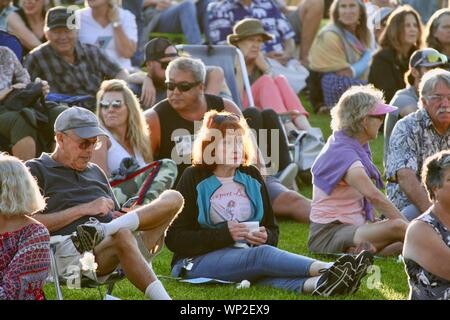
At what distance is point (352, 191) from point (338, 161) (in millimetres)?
303

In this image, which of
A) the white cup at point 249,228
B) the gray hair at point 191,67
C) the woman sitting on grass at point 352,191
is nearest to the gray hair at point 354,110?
the woman sitting on grass at point 352,191

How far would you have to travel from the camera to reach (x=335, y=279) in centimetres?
780

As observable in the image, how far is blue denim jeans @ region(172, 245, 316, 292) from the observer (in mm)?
8008

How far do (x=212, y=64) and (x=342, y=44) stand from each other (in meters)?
2.90

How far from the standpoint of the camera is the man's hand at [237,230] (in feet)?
27.1

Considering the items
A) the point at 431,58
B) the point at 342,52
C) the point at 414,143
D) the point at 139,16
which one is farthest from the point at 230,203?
the point at 139,16

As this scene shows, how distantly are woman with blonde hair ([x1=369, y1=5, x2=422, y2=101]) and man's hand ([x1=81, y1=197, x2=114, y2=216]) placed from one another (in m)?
6.48

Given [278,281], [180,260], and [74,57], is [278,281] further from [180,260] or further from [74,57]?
[74,57]

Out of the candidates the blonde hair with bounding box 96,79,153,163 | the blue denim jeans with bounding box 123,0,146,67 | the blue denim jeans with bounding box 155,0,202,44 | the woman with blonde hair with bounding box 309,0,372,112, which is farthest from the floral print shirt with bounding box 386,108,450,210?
the blue denim jeans with bounding box 155,0,202,44

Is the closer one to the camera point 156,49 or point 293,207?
point 293,207

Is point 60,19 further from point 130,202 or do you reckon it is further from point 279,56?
point 279,56

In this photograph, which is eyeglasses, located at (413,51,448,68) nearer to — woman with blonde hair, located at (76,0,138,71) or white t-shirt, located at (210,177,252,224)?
white t-shirt, located at (210,177,252,224)

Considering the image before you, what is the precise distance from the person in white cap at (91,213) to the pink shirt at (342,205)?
1772 mm

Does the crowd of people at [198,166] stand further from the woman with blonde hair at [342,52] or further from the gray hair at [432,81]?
the woman with blonde hair at [342,52]
